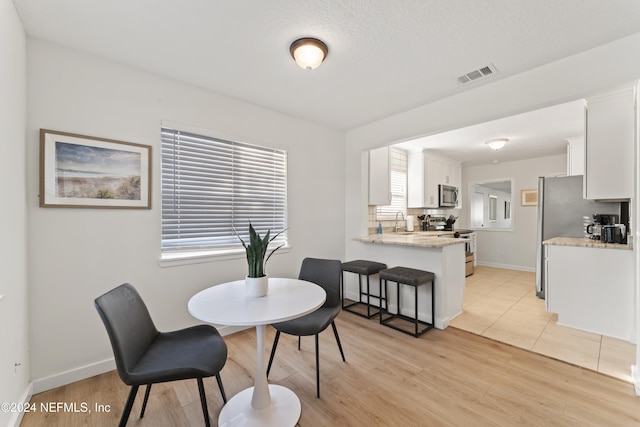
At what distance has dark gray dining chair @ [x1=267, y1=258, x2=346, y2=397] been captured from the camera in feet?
6.19

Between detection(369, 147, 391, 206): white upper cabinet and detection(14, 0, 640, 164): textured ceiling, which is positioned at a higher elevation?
detection(14, 0, 640, 164): textured ceiling

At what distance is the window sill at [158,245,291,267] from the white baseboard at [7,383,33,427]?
3.53 feet

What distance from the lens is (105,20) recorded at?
1723mm

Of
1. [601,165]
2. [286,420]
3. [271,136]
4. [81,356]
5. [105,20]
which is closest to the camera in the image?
[286,420]

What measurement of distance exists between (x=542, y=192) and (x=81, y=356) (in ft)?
18.4

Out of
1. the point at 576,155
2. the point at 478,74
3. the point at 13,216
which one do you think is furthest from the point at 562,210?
the point at 13,216

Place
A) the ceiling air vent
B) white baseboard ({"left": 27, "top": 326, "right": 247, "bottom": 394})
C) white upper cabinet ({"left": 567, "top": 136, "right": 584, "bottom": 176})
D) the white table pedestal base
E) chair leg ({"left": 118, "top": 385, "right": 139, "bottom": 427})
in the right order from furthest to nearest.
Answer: white upper cabinet ({"left": 567, "top": 136, "right": 584, "bottom": 176}) → the ceiling air vent → white baseboard ({"left": 27, "top": 326, "right": 247, "bottom": 394}) → the white table pedestal base → chair leg ({"left": 118, "top": 385, "right": 139, "bottom": 427})

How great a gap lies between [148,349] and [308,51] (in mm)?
2196

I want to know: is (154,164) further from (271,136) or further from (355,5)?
(355,5)

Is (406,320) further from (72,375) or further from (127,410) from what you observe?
(72,375)

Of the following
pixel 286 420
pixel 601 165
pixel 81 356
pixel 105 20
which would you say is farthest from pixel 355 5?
pixel 81 356

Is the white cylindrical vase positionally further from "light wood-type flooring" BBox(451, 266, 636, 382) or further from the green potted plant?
"light wood-type flooring" BBox(451, 266, 636, 382)

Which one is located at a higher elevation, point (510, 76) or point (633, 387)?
point (510, 76)

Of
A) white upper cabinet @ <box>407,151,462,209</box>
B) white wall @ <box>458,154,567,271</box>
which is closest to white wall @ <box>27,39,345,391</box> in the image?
white upper cabinet @ <box>407,151,462,209</box>
